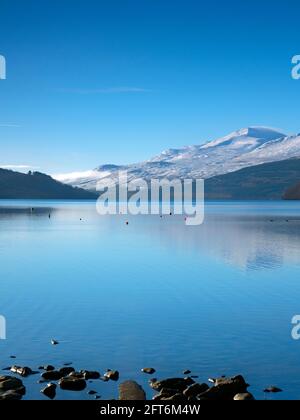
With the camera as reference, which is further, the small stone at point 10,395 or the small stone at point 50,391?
the small stone at point 50,391

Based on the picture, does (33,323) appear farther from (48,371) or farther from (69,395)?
(69,395)

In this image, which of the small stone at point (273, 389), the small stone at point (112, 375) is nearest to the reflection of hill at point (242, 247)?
the small stone at point (273, 389)

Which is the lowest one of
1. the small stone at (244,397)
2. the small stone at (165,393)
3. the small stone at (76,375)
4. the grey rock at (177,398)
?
the small stone at (244,397)

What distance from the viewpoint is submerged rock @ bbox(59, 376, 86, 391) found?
2253 cm

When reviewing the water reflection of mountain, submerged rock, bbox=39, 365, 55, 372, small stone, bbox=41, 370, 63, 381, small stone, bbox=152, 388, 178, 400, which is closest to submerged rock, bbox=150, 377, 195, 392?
small stone, bbox=152, 388, 178, 400

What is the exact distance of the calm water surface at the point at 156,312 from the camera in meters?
26.1

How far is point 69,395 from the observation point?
21906 mm

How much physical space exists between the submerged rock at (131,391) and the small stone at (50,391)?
2.89m

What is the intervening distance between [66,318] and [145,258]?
1423 inches

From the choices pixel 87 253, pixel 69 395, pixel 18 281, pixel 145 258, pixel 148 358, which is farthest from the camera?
pixel 87 253

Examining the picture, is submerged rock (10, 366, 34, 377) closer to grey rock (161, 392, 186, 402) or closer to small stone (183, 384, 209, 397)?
grey rock (161, 392, 186, 402)

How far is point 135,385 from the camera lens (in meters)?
22.0

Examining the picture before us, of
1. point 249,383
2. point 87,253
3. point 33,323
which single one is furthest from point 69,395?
point 87,253

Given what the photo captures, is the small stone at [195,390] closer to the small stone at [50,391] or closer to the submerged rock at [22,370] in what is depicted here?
the small stone at [50,391]
